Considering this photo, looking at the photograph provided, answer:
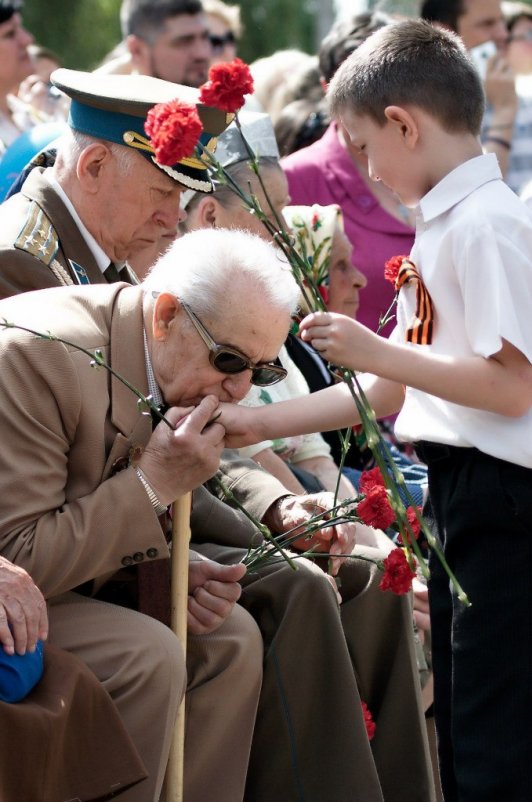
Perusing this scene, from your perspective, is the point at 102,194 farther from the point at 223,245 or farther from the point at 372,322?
the point at 372,322

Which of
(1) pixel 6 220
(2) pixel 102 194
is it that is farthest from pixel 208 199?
(1) pixel 6 220

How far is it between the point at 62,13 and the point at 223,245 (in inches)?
1157

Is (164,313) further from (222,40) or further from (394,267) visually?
(222,40)

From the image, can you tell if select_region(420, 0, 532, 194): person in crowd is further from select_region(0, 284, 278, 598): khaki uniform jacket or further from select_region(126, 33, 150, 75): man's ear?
select_region(0, 284, 278, 598): khaki uniform jacket

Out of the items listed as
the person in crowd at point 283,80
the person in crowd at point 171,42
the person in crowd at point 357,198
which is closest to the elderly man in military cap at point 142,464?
the person in crowd at point 357,198

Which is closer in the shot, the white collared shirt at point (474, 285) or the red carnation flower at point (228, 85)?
the red carnation flower at point (228, 85)

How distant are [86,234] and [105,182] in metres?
0.17

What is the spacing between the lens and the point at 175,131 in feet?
9.48

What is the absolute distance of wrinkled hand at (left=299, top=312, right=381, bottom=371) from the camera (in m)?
3.05

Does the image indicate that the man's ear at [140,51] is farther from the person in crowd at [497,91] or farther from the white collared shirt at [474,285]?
the white collared shirt at [474,285]

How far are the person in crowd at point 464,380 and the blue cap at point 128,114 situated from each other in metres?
0.79

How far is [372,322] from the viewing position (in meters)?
5.99

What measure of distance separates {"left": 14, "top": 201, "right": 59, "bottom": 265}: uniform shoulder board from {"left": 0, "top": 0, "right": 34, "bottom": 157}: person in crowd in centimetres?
275

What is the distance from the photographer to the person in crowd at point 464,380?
10.4 ft
